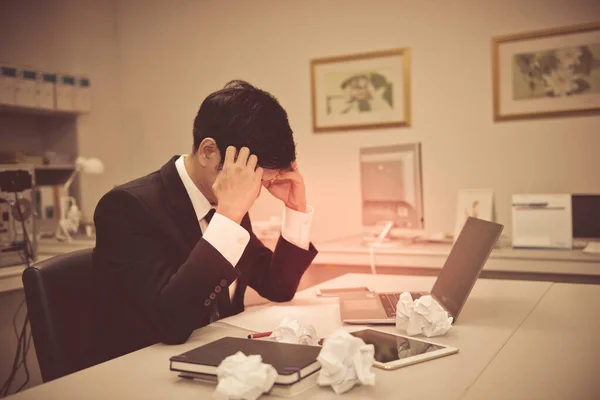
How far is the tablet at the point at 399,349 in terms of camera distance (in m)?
1.03

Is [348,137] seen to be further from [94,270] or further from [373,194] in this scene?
[94,270]

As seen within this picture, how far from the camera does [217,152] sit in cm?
138

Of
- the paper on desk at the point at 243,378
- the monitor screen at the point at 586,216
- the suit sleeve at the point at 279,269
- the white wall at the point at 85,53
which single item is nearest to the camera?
the paper on desk at the point at 243,378

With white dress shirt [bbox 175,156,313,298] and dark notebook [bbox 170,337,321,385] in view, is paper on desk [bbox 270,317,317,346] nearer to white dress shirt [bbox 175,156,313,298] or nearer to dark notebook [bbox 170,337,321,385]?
dark notebook [bbox 170,337,321,385]

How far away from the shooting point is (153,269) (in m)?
1.28

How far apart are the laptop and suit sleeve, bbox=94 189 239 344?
356mm

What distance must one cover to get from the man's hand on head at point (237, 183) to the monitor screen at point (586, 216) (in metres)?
1.89

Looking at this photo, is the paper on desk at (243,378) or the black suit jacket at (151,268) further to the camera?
the black suit jacket at (151,268)

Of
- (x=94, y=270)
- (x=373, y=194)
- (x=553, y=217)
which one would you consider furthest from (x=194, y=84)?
(x=94, y=270)

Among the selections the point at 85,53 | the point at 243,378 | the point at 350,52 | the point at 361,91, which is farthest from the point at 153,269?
the point at 85,53

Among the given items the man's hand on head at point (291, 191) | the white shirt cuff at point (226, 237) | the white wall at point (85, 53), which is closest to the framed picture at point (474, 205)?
the man's hand on head at point (291, 191)

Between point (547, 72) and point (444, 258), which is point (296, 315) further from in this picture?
A: point (547, 72)

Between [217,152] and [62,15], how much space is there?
10.4 feet

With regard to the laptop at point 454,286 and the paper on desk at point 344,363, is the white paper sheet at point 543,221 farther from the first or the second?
the paper on desk at point 344,363
